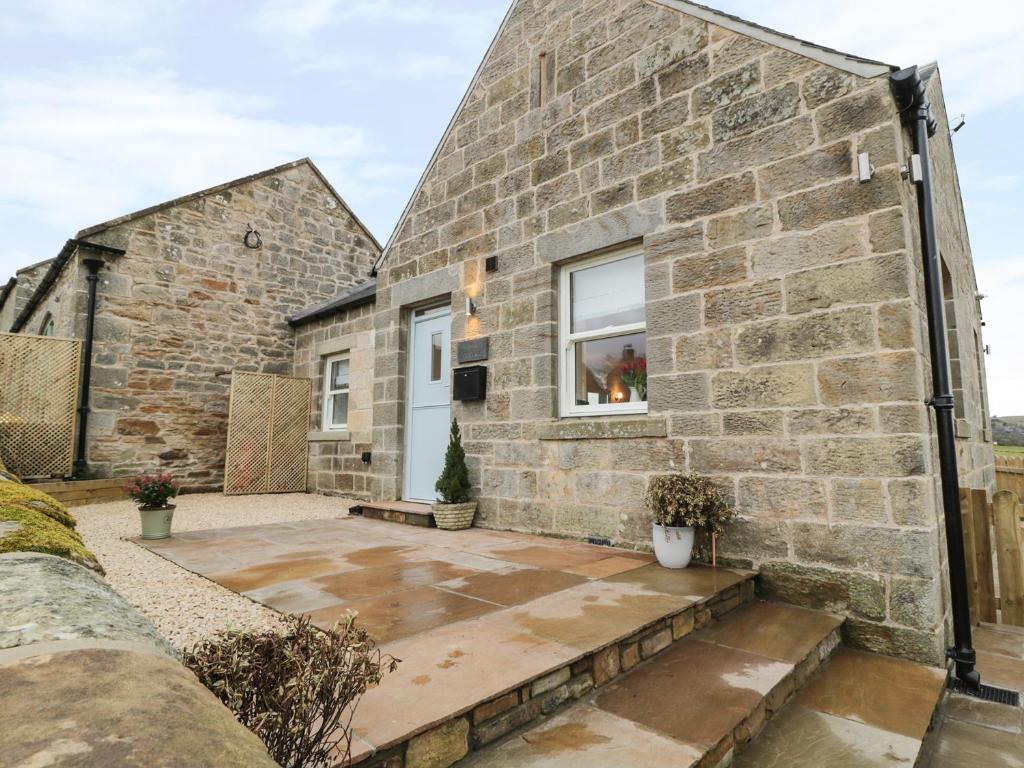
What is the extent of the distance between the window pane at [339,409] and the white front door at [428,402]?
3411mm

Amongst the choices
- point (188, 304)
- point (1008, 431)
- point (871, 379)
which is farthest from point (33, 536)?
point (1008, 431)

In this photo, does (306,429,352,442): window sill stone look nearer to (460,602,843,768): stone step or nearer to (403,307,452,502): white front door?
(403,307,452,502): white front door

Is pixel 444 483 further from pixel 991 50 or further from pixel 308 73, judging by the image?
pixel 308 73

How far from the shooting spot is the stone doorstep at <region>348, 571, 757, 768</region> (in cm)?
156

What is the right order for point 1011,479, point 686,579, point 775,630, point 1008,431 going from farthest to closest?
point 1008,431 < point 1011,479 < point 686,579 < point 775,630

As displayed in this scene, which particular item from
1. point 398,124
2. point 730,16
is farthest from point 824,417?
point 398,124

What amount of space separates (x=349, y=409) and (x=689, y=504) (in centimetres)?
692

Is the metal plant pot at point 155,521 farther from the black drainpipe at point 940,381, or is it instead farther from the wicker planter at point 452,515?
the black drainpipe at point 940,381

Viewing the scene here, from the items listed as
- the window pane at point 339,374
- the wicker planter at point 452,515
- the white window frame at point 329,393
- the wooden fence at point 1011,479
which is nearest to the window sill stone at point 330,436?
the white window frame at point 329,393

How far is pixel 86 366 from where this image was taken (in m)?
8.59

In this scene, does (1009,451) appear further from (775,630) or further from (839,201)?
(775,630)

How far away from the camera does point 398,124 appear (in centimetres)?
3059

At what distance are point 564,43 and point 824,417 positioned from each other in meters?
4.54

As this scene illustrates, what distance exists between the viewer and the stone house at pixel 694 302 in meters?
3.30
